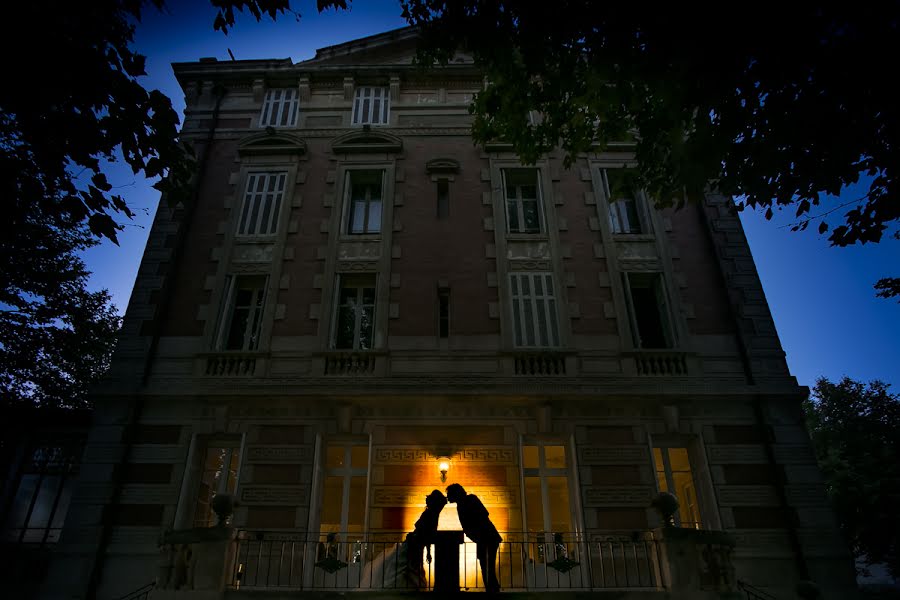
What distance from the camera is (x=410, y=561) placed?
7996mm

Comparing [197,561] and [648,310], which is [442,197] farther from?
[197,561]

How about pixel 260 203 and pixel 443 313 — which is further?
pixel 260 203

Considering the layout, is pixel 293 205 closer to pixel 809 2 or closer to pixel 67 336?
pixel 67 336

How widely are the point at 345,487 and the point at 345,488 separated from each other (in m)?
0.02

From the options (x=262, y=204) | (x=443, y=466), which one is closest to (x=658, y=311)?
(x=443, y=466)

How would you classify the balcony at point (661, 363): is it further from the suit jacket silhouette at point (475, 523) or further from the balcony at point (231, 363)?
the balcony at point (231, 363)

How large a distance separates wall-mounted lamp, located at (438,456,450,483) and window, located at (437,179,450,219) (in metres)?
6.45

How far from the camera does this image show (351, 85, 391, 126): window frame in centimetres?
1562

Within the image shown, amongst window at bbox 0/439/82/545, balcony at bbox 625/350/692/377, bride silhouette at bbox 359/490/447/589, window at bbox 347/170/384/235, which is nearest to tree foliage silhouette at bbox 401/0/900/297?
balcony at bbox 625/350/692/377

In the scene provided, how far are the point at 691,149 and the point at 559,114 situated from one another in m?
2.79

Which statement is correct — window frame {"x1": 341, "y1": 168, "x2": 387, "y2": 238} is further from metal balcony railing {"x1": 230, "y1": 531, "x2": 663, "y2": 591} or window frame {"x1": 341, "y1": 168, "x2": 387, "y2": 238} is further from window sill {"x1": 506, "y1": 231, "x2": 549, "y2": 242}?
metal balcony railing {"x1": 230, "y1": 531, "x2": 663, "y2": 591}

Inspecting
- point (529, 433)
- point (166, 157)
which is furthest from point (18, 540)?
point (529, 433)

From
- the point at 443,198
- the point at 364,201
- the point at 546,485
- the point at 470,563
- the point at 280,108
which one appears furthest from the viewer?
the point at 280,108

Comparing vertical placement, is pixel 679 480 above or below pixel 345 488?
above
